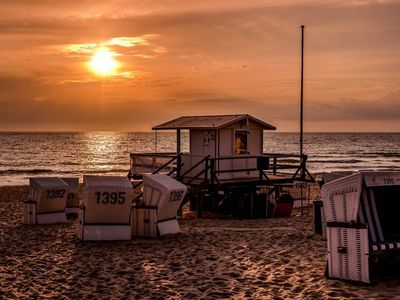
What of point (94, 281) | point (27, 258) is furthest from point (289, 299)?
point (27, 258)

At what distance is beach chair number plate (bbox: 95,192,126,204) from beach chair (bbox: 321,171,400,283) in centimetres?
793

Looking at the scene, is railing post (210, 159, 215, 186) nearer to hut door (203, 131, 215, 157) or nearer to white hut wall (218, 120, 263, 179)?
white hut wall (218, 120, 263, 179)

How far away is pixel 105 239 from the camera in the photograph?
1741 centimetres

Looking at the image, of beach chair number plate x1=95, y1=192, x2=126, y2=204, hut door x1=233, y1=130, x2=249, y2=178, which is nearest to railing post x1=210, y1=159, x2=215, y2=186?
hut door x1=233, y1=130, x2=249, y2=178

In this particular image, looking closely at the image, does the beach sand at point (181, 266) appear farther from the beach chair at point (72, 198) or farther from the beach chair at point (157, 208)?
the beach chair at point (72, 198)

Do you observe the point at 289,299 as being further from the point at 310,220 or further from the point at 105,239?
the point at 310,220

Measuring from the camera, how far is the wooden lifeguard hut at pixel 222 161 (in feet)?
78.9

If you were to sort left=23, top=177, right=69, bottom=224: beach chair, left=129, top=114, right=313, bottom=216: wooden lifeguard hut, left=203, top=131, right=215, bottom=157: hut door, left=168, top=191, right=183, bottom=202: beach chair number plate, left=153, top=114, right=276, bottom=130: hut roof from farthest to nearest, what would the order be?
left=203, top=131, right=215, bottom=157: hut door
left=153, top=114, right=276, bottom=130: hut roof
left=129, top=114, right=313, bottom=216: wooden lifeguard hut
left=23, top=177, right=69, bottom=224: beach chair
left=168, top=191, right=183, bottom=202: beach chair number plate

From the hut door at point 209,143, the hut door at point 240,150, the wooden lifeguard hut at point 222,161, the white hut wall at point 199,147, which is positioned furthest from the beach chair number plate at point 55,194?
the hut door at point 240,150

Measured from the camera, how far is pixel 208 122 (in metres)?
25.3

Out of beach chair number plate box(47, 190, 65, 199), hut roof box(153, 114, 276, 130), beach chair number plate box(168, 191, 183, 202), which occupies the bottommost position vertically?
beach chair number plate box(47, 190, 65, 199)

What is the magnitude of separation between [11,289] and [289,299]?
6.29 meters

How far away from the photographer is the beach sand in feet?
37.0

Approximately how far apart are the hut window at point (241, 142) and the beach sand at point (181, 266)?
582 cm
